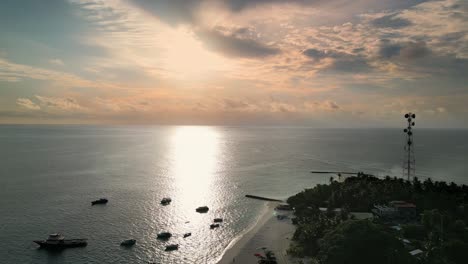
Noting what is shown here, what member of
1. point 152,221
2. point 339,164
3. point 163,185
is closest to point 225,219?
point 152,221

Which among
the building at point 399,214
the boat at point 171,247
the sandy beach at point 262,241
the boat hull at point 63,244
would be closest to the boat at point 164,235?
the boat at point 171,247

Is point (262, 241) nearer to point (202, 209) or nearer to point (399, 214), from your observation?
point (202, 209)

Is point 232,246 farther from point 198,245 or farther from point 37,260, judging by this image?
point 37,260

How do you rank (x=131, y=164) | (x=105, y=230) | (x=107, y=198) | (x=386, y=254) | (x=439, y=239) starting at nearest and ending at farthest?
(x=386, y=254) → (x=439, y=239) → (x=105, y=230) → (x=107, y=198) → (x=131, y=164)

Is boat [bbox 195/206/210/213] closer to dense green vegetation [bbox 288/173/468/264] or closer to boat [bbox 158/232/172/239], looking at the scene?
boat [bbox 158/232/172/239]

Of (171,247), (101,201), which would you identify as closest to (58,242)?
(171,247)
